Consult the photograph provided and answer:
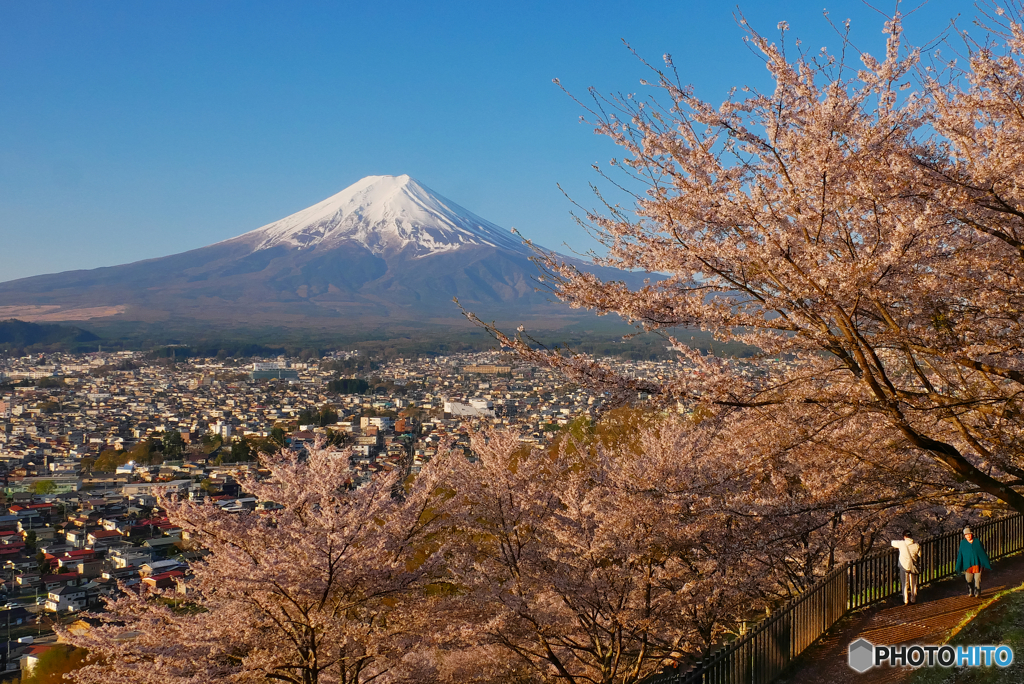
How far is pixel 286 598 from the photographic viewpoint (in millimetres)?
7652

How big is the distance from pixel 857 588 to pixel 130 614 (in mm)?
8586

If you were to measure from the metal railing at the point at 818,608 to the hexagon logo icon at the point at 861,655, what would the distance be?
0.49 metres

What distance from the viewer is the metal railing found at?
6117 millimetres

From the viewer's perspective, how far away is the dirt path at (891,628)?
7.05 m

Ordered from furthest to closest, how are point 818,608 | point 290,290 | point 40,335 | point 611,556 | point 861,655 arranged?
point 290,290 < point 40,335 < point 611,556 < point 818,608 < point 861,655

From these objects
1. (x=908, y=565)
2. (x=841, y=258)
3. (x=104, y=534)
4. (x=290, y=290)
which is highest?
(x=290, y=290)

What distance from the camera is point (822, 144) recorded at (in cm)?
457

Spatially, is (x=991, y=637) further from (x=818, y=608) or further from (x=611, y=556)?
(x=611, y=556)

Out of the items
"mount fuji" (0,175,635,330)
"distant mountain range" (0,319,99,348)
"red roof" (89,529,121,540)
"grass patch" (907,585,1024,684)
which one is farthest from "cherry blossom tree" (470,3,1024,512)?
"mount fuji" (0,175,635,330)

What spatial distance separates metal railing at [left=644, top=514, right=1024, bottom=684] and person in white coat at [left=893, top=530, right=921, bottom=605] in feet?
1.61

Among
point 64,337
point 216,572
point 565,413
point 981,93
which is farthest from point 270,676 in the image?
point 64,337

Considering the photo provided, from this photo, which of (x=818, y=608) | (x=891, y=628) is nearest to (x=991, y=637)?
(x=891, y=628)

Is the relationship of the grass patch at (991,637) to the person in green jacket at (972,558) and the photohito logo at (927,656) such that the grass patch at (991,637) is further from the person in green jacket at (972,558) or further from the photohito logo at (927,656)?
the person in green jacket at (972,558)

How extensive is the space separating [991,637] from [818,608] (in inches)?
68.9
